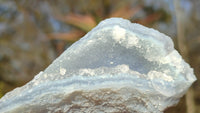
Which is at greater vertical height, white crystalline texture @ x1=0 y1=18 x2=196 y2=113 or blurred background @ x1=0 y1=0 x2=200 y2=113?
blurred background @ x1=0 y1=0 x2=200 y2=113

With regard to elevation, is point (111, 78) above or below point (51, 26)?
below

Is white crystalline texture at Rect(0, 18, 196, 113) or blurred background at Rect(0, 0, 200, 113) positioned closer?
white crystalline texture at Rect(0, 18, 196, 113)

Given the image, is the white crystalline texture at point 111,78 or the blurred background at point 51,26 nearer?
the white crystalline texture at point 111,78

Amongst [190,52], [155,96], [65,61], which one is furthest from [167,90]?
[190,52]

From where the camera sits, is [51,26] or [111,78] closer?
[111,78]
